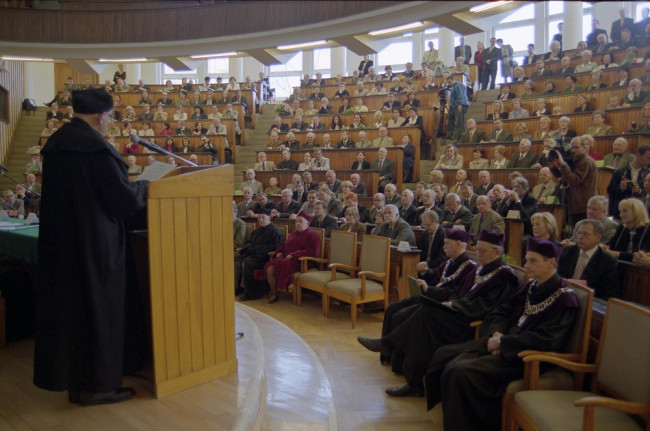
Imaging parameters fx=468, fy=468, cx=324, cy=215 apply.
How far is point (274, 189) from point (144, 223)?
18.8ft

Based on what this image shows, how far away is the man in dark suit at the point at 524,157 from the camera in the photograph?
20.4ft

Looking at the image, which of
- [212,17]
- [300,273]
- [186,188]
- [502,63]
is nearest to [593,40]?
[502,63]

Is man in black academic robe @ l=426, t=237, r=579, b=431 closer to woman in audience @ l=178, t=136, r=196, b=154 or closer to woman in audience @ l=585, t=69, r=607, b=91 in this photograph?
woman in audience @ l=585, t=69, r=607, b=91

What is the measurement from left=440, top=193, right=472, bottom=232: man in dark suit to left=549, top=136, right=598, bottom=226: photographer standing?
99cm

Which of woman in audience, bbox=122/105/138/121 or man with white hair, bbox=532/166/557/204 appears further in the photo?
woman in audience, bbox=122/105/138/121

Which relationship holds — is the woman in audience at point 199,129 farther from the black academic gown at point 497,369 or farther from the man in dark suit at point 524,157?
the black academic gown at point 497,369

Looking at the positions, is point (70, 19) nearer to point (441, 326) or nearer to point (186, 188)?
point (186, 188)

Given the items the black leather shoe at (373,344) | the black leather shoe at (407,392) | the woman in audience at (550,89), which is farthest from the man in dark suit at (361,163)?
the black leather shoe at (407,392)

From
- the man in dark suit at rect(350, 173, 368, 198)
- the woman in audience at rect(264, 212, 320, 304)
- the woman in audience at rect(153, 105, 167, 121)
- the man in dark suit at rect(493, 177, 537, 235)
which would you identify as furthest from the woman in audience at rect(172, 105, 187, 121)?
the man in dark suit at rect(493, 177, 537, 235)

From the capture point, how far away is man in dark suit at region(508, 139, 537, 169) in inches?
244

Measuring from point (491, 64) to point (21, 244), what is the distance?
31.4ft

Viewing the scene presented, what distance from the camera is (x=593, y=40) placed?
904 centimetres

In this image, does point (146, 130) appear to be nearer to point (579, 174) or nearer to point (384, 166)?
point (384, 166)

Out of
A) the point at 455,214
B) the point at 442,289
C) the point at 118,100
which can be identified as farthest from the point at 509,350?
the point at 118,100
